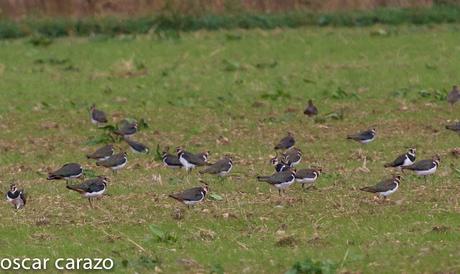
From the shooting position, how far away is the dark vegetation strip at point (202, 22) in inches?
1581

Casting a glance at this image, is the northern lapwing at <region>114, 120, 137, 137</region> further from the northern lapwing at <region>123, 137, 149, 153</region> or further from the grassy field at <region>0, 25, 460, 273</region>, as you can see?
the northern lapwing at <region>123, 137, 149, 153</region>

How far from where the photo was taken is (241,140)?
22.2m

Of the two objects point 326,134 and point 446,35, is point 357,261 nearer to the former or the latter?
point 326,134

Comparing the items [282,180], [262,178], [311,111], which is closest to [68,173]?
[262,178]

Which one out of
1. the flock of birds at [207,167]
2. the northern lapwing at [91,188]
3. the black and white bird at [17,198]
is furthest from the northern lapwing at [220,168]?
the black and white bird at [17,198]

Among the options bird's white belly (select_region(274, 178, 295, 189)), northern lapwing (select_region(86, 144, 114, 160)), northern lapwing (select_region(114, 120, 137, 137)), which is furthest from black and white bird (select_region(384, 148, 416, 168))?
northern lapwing (select_region(114, 120, 137, 137))

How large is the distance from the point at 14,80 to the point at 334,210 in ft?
53.4

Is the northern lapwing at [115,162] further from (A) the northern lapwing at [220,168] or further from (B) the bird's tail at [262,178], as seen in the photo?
(B) the bird's tail at [262,178]

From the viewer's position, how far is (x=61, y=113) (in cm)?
2562

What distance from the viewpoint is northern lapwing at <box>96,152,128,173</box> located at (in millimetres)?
19125

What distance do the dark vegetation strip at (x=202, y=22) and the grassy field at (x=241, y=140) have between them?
1373 millimetres

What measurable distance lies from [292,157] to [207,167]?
1274mm

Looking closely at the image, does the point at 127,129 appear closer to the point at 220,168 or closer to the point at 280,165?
the point at 220,168

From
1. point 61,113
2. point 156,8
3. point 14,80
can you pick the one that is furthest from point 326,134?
point 156,8
